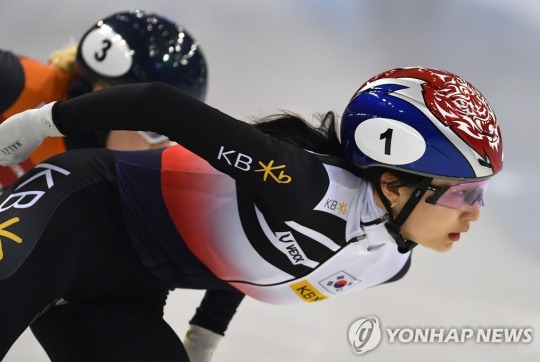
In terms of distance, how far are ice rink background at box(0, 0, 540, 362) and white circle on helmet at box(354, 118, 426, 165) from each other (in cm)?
107

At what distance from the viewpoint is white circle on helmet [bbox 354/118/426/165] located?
215cm

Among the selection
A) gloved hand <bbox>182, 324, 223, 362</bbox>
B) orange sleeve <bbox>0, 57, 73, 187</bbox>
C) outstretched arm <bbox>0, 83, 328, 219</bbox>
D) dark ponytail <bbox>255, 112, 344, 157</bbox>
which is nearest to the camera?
outstretched arm <bbox>0, 83, 328, 219</bbox>

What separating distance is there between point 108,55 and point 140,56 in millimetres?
115

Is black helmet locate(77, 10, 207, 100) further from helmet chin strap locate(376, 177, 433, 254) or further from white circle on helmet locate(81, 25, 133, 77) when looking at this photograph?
helmet chin strap locate(376, 177, 433, 254)

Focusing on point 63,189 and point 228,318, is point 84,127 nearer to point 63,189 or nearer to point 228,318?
point 63,189

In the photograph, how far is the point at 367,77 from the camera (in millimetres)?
4793

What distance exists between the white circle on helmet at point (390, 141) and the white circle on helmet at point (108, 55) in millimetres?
1307

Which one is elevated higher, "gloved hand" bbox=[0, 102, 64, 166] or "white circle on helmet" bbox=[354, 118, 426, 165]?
"white circle on helmet" bbox=[354, 118, 426, 165]

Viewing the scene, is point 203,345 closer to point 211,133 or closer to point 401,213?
point 401,213

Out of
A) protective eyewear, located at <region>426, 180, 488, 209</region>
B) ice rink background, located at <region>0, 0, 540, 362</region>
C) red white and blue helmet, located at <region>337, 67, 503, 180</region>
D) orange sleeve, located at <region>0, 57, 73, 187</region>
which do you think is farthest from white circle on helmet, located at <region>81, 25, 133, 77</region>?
protective eyewear, located at <region>426, 180, 488, 209</region>

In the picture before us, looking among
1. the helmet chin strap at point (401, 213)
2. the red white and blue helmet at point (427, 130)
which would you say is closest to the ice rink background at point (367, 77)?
the helmet chin strap at point (401, 213)

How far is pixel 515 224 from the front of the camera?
387cm

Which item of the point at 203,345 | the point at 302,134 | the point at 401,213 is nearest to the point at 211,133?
the point at 302,134

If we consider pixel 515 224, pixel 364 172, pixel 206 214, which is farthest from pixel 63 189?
pixel 515 224
